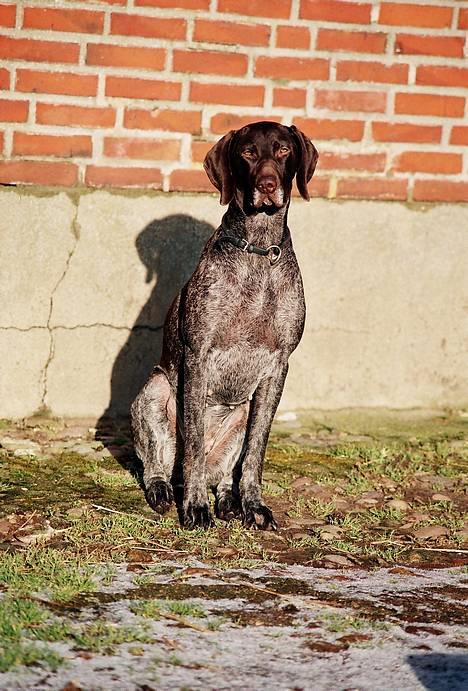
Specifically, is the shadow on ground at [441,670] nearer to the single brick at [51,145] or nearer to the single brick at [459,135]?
the single brick at [51,145]

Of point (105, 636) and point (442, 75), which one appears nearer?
point (105, 636)

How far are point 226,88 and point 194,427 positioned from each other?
253 centimetres

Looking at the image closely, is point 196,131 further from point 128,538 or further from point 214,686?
point 214,686

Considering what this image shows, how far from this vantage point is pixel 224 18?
6645mm

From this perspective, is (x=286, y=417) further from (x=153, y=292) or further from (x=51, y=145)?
(x=51, y=145)

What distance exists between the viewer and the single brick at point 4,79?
648cm

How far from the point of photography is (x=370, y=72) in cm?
686

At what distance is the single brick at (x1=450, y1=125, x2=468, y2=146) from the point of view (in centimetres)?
704

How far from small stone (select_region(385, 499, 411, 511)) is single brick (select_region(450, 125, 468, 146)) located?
2674mm

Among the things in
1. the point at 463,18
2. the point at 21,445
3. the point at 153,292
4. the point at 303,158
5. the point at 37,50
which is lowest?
the point at 21,445

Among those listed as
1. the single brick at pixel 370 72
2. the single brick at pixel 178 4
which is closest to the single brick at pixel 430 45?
the single brick at pixel 370 72

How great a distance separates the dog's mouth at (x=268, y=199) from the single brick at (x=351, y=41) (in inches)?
81.3

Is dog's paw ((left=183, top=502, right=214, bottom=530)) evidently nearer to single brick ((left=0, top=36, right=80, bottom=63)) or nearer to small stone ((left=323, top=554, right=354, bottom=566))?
small stone ((left=323, top=554, right=354, bottom=566))

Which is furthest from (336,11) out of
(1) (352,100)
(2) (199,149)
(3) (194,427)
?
(3) (194,427)
